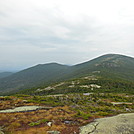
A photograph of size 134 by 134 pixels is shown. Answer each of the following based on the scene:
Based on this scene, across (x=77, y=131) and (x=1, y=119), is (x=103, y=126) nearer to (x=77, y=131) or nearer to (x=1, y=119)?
(x=77, y=131)

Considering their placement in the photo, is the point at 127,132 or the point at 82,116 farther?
the point at 82,116

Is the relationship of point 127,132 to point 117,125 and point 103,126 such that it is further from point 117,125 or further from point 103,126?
point 103,126

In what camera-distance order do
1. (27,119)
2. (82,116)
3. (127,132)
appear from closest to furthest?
(127,132), (27,119), (82,116)

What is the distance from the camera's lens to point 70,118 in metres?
18.3

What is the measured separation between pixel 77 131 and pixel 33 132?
5.34 meters

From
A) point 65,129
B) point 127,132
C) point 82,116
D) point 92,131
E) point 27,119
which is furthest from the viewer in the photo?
point 82,116

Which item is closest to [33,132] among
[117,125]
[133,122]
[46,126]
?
[46,126]

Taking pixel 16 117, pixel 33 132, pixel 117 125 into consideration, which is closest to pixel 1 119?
pixel 16 117

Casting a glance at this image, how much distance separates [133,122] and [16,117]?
1764 centimetres

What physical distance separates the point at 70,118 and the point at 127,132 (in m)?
8.32

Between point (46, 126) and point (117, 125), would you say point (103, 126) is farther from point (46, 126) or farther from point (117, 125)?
point (46, 126)

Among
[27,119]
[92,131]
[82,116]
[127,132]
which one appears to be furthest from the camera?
[82,116]

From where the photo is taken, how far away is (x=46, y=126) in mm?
15492

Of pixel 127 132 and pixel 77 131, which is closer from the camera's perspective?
pixel 127 132
